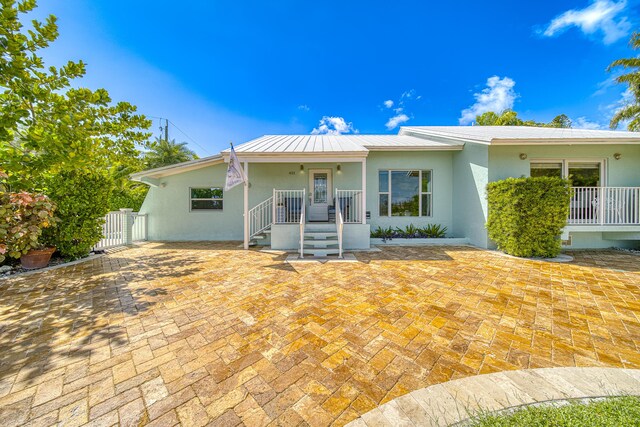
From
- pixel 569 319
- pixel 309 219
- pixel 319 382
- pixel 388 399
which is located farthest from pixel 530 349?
pixel 309 219

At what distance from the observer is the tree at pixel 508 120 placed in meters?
20.7

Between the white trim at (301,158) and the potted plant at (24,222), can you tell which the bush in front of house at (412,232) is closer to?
the white trim at (301,158)

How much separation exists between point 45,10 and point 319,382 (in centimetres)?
967

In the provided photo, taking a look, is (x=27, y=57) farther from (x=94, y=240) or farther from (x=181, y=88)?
(x=181, y=88)

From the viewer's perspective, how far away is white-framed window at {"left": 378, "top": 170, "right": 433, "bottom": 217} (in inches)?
389

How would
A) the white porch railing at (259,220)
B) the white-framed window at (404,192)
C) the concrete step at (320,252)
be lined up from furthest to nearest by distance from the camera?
1. the white-framed window at (404,192)
2. the white porch railing at (259,220)
3. the concrete step at (320,252)

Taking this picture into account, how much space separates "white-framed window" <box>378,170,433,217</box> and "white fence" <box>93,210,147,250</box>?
10.4 m

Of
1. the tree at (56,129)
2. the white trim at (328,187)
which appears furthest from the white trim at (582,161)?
the tree at (56,129)

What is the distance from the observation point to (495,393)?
1.82 meters

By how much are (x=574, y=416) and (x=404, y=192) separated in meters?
8.90

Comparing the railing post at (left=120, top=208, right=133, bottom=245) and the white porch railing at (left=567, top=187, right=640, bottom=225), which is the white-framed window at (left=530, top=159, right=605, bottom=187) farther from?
the railing post at (left=120, top=208, right=133, bottom=245)

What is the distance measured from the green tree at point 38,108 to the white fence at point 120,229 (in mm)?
2330

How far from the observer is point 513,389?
1.86m

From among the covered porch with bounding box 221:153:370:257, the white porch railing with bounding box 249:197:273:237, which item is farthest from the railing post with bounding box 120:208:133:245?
the white porch railing with bounding box 249:197:273:237
